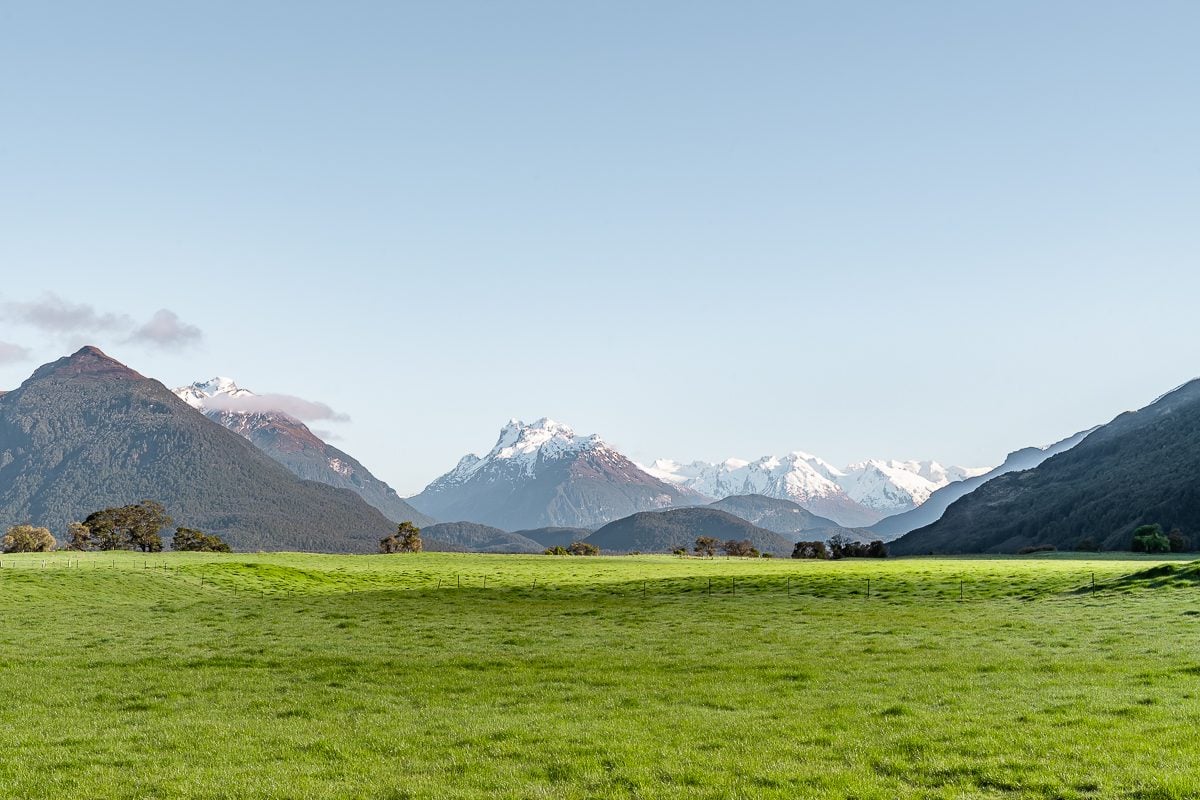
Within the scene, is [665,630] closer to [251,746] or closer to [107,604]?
[251,746]

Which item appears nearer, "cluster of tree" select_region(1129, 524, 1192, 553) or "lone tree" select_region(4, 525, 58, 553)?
"cluster of tree" select_region(1129, 524, 1192, 553)

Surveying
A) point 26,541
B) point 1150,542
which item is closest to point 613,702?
point 1150,542

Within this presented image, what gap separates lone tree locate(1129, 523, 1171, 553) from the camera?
156625 mm

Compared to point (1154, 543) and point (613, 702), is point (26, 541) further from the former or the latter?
point (1154, 543)

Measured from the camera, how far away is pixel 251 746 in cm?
2242

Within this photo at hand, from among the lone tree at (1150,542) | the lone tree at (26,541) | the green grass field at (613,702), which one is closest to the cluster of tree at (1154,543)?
the lone tree at (1150,542)

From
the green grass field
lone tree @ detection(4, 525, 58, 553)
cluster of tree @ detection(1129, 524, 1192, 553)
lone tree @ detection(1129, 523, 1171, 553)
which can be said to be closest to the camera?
the green grass field

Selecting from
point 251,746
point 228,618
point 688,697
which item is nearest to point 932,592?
point 688,697

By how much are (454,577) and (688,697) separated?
8082cm

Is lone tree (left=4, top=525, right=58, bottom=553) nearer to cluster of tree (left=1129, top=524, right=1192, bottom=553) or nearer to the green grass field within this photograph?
the green grass field

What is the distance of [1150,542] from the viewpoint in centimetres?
15700

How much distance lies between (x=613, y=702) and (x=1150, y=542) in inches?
6557

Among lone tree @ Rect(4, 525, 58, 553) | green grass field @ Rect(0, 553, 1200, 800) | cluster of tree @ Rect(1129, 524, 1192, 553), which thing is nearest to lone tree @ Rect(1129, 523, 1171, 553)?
cluster of tree @ Rect(1129, 524, 1192, 553)

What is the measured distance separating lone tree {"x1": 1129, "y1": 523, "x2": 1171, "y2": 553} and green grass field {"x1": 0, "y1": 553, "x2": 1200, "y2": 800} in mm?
116646
